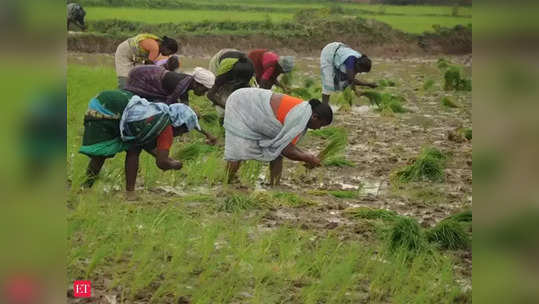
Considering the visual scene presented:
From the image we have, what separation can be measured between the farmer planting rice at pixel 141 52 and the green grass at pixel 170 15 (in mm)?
6422

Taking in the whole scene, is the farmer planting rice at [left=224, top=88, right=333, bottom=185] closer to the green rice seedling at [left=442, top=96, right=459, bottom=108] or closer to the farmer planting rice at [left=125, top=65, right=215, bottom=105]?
the farmer planting rice at [left=125, top=65, right=215, bottom=105]

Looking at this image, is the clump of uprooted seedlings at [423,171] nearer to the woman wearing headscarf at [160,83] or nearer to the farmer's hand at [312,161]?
the farmer's hand at [312,161]

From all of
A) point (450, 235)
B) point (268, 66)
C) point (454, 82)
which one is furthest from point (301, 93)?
point (450, 235)

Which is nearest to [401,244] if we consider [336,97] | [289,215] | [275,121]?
[289,215]

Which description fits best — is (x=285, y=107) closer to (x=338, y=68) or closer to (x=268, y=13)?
(x=338, y=68)

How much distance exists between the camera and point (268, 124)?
4543 mm

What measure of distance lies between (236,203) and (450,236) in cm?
115

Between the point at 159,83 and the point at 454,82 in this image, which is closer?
Answer: the point at 159,83

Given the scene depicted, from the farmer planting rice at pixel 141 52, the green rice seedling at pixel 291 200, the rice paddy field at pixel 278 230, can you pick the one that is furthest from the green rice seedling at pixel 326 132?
the green rice seedling at pixel 291 200

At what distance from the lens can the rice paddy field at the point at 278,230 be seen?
3.11 m

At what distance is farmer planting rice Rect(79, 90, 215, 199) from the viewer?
12.9ft
